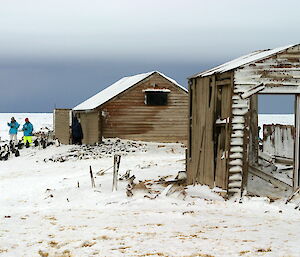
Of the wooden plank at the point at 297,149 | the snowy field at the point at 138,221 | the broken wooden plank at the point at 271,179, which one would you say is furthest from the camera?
the broken wooden plank at the point at 271,179

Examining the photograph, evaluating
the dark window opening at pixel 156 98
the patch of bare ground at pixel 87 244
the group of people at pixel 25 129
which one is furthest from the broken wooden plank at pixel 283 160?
the group of people at pixel 25 129

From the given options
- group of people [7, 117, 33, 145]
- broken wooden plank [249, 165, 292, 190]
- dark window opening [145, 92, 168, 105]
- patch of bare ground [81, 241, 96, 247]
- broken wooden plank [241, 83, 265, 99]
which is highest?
dark window opening [145, 92, 168, 105]

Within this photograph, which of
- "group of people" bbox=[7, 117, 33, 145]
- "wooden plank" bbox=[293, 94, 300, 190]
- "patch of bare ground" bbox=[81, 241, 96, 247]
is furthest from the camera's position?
"group of people" bbox=[7, 117, 33, 145]

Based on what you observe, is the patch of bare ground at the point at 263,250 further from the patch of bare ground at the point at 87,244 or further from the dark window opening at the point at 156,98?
the dark window opening at the point at 156,98

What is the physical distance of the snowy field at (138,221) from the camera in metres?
7.94

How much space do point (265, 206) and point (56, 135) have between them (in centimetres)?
2676

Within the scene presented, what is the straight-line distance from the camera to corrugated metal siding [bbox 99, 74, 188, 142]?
29750 mm

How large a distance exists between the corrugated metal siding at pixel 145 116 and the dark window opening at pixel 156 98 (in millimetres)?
258

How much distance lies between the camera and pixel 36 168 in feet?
74.0

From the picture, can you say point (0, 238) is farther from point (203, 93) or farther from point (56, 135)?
point (56, 135)

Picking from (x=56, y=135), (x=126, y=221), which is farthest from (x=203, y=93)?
(x=56, y=135)

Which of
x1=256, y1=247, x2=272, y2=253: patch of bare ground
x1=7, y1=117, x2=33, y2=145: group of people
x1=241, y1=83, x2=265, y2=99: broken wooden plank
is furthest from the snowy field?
x1=7, y1=117, x2=33, y2=145: group of people

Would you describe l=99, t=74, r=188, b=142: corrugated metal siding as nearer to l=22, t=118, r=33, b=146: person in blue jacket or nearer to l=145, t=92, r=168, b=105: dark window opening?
l=145, t=92, r=168, b=105: dark window opening

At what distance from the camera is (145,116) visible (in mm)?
30406
